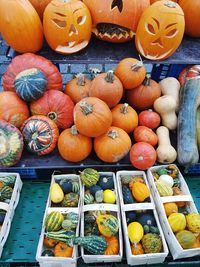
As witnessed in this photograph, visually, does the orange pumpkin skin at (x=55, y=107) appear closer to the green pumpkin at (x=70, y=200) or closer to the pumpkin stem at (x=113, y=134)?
the pumpkin stem at (x=113, y=134)

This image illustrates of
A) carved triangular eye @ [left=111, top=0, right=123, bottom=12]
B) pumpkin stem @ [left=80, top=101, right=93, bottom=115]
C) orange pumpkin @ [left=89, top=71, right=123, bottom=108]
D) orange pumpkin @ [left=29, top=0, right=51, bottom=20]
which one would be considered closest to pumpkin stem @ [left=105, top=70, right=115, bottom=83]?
orange pumpkin @ [left=89, top=71, right=123, bottom=108]

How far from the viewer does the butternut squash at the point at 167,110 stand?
1.78 m

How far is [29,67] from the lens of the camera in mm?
1710

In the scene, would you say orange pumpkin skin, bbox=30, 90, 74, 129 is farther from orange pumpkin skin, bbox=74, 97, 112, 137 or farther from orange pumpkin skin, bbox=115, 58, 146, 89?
orange pumpkin skin, bbox=115, 58, 146, 89

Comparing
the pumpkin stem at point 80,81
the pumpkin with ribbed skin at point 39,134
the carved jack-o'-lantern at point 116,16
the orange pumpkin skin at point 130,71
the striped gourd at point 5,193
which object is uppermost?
the carved jack-o'-lantern at point 116,16

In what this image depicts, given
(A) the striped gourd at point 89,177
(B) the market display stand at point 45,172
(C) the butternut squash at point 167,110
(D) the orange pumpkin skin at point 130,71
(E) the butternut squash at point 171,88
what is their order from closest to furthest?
(B) the market display stand at point 45,172
(A) the striped gourd at point 89,177
(D) the orange pumpkin skin at point 130,71
(C) the butternut squash at point 167,110
(E) the butternut squash at point 171,88

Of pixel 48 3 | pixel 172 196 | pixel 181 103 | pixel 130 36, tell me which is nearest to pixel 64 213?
pixel 172 196

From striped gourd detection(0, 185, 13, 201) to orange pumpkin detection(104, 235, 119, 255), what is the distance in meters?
0.60

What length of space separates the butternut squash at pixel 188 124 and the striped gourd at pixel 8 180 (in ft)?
3.31

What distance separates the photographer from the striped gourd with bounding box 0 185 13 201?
152cm

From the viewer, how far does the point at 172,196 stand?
4.94 ft

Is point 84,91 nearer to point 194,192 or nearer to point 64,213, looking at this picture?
point 64,213

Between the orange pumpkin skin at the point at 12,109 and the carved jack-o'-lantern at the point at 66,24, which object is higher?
the carved jack-o'-lantern at the point at 66,24

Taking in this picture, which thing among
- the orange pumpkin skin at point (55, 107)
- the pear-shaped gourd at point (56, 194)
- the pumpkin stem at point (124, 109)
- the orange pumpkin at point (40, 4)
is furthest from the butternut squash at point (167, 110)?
the orange pumpkin at point (40, 4)
